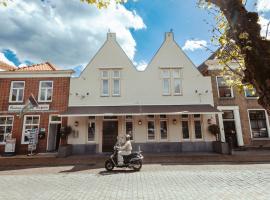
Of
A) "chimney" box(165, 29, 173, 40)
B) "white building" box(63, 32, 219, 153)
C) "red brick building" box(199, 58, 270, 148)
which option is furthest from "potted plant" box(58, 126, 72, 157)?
"red brick building" box(199, 58, 270, 148)

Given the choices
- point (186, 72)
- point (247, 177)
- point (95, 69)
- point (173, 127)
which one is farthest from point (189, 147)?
point (95, 69)

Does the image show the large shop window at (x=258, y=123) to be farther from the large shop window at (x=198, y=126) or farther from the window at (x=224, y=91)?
the large shop window at (x=198, y=126)

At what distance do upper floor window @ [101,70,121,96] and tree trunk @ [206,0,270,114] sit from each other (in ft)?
42.5

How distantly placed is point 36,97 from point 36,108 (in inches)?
36.8

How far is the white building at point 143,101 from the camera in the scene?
1446 centimetres

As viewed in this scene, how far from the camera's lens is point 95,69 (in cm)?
1565

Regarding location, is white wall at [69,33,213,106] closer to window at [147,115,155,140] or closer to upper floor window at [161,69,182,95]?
upper floor window at [161,69,182,95]

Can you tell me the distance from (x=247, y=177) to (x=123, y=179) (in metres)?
4.69

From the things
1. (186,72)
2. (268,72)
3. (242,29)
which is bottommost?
(268,72)

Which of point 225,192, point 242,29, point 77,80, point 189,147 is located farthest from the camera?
point 77,80

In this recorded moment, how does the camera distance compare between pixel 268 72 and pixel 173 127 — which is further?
pixel 173 127

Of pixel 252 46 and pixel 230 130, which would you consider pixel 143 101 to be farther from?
pixel 252 46

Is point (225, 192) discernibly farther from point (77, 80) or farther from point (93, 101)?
point (77, 80)

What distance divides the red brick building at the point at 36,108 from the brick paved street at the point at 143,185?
739cm
